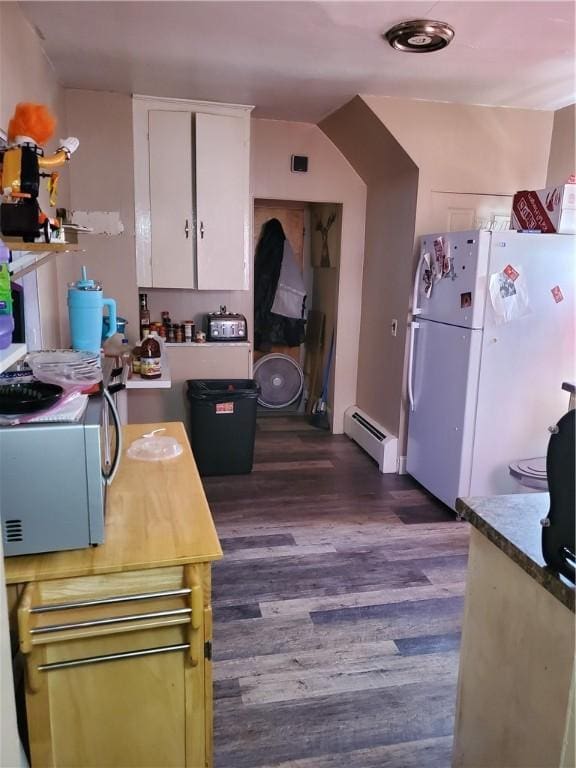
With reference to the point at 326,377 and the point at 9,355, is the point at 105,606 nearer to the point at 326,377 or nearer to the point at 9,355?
the point at 9,355

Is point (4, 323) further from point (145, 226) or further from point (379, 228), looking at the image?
point (379, 228)

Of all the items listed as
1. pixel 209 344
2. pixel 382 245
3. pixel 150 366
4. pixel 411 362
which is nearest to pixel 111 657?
pixel 150 366

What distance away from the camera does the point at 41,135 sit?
1453mm

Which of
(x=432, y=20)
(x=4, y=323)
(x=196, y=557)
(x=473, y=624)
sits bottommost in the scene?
(x=473, y=624)

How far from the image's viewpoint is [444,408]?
10.8 ft

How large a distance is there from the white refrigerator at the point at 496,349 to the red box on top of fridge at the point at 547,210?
72 millimetres

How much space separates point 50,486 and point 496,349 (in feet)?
8.34

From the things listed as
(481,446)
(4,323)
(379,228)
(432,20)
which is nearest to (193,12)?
(432,20)

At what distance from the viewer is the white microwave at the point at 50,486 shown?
3.81 feet

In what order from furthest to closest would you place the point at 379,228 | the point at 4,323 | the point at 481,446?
the point at 379,228
the point at 481,446
the point at 4,323

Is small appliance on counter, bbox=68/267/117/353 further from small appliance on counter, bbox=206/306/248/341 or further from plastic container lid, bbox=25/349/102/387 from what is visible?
small appliance on counter, bbox=206/306/248/341

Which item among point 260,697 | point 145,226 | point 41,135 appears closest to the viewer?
point 41,135

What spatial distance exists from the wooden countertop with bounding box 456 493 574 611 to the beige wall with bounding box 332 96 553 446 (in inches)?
100

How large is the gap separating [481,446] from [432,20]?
212cm
